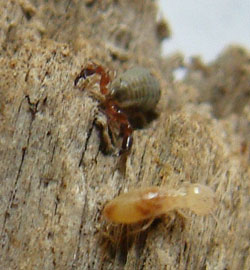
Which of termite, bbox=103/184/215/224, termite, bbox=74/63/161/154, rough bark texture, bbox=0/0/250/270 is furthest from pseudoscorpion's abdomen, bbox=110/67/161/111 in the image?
termite, bbox=103/184/215/224

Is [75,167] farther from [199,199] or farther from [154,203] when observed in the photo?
[199,199]

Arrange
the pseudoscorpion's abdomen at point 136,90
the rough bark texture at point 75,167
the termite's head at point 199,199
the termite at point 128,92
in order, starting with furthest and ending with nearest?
the pseudoscorpion's abdomen at point 136,90 < the termite at point 128,92 < the termite's head at point 199,199 < the rough bark texture at point 75,167

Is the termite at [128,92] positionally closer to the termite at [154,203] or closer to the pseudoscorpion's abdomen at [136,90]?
the pseudoscorpion's abdomen at [136,90]

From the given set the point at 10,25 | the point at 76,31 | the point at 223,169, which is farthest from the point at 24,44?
the point at 223,169

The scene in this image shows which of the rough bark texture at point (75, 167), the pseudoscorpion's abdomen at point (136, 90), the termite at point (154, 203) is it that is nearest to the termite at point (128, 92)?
the pseudoscorpion's abdomen at point (136, 90)

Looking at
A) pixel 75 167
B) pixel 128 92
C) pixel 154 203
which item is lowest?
pixel 154 203

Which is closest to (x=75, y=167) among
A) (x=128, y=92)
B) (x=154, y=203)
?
(x=154, y=203)
